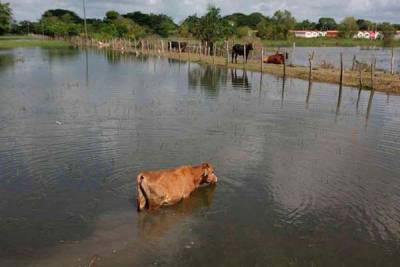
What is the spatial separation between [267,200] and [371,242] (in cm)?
231

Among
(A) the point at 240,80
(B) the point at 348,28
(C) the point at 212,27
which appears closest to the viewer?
(A) the point at 240,80

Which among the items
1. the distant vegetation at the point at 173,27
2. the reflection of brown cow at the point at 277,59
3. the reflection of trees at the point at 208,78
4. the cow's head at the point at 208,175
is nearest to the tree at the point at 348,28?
the distant vegetation at the point at 173,27

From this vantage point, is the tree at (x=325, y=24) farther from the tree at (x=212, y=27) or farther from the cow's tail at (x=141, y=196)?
the cow's tail at (x=141, y=196)

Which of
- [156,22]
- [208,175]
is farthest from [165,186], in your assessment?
[156,22]

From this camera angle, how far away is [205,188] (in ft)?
33.8

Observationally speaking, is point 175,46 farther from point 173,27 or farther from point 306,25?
point 306,25

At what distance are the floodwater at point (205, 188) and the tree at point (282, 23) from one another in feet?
260

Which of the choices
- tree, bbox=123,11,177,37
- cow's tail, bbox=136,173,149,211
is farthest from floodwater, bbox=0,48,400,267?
tree, bbox=123,11,177,37

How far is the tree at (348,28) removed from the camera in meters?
123

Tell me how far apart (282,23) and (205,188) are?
9469 cm

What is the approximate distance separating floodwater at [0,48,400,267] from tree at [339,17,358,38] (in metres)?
109

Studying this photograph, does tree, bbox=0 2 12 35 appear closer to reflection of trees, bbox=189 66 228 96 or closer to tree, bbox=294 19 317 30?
reflection of trees, bbox=189 66 228 96

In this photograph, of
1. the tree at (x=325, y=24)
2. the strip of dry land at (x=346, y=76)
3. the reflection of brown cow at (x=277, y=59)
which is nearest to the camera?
the strip of dry land at (x=346, y=76)

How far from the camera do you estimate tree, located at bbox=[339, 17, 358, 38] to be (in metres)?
123
